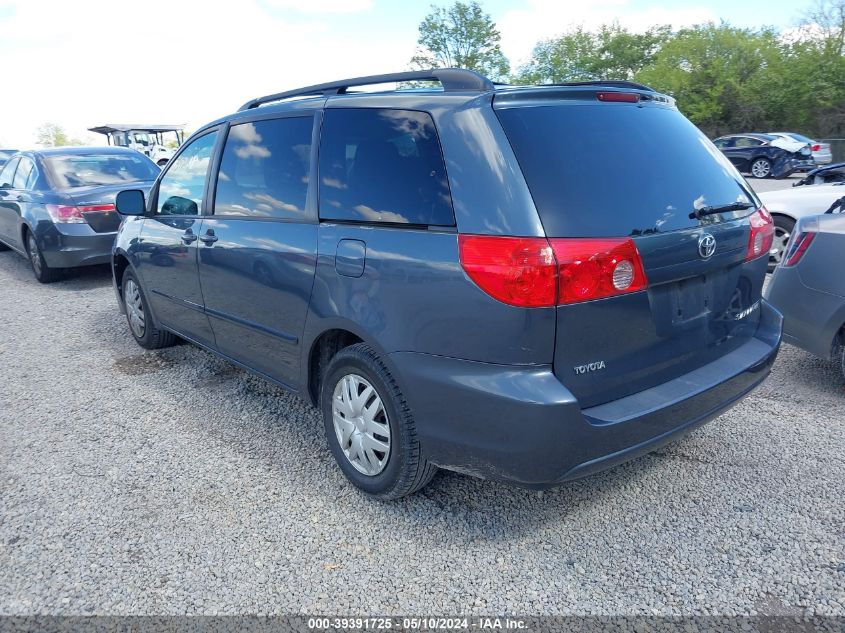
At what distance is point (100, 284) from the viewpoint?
784 centimetres

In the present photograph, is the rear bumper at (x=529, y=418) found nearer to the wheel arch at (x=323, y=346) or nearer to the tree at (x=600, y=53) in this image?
the wheel arch at (x=323, y=346)

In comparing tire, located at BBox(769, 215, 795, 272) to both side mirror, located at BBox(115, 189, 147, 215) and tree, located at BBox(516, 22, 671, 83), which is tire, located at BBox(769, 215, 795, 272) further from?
tree, located at BBox(516, 22, 671, 83)

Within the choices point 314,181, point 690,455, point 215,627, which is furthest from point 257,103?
point 690,455

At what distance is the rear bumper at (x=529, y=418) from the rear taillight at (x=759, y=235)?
2.06ft

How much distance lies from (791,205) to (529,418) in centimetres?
606

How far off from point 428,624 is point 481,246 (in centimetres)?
133

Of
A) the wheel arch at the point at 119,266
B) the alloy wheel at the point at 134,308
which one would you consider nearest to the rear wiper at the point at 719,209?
the alloy wheel at the point at 134,308

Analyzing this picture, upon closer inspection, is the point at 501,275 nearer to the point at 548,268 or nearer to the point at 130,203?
the point at 548,268

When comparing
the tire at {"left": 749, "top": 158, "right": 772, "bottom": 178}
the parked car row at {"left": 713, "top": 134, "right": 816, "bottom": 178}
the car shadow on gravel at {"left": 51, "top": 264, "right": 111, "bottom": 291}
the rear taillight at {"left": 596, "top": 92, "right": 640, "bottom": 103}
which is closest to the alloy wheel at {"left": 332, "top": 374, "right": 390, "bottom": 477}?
the rear taillight at {"left": 596, "top": 92, "right": 640, "bottom": 103}

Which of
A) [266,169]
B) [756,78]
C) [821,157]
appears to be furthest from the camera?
[756,78]

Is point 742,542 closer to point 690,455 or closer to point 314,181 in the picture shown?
point 690,455

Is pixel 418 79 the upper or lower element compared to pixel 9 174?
upper

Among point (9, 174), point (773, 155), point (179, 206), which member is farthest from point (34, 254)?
point (773, 155)

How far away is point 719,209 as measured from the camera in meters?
2.67
